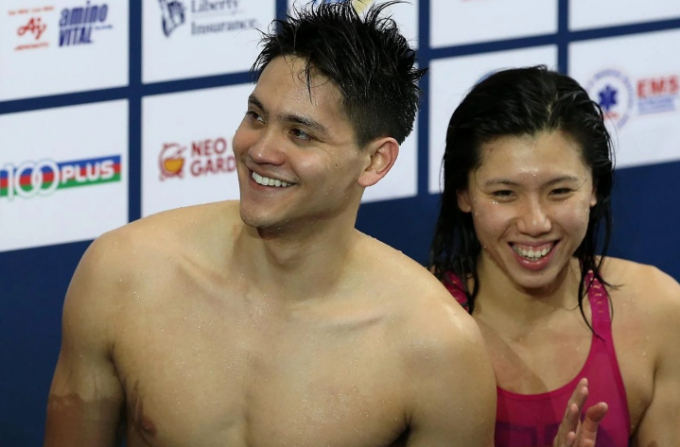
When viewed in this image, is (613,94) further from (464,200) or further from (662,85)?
(464,200)

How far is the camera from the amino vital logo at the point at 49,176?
2.94 m

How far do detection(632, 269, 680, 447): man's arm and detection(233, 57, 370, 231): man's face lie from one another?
77 centimetres

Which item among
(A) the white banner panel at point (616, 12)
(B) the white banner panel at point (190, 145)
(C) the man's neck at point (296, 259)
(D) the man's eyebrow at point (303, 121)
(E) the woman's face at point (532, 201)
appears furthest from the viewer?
(B) the white banner panel at point (190, 145)

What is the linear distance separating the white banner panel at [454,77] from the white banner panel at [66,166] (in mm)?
669

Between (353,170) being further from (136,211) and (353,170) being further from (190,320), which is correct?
(136,211)

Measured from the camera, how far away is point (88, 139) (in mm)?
2936

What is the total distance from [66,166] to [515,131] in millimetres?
1049

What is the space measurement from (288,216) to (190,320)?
24 cm

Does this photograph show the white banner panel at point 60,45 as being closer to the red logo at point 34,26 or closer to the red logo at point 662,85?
the red logo at point 34,26

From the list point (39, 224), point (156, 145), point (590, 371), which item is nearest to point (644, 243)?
point (590, 371)

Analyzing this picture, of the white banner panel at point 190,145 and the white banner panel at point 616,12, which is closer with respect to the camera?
the white banner panel at point 616,12

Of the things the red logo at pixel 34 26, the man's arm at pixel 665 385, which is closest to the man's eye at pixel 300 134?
the man's arm at pixel 665 385

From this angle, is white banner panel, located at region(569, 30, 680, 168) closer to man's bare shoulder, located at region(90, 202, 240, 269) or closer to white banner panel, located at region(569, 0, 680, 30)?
white banner panel, located at region(569, 0, 680, 30)

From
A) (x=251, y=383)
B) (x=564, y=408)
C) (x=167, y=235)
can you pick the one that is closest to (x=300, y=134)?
(x=167, y=235)
